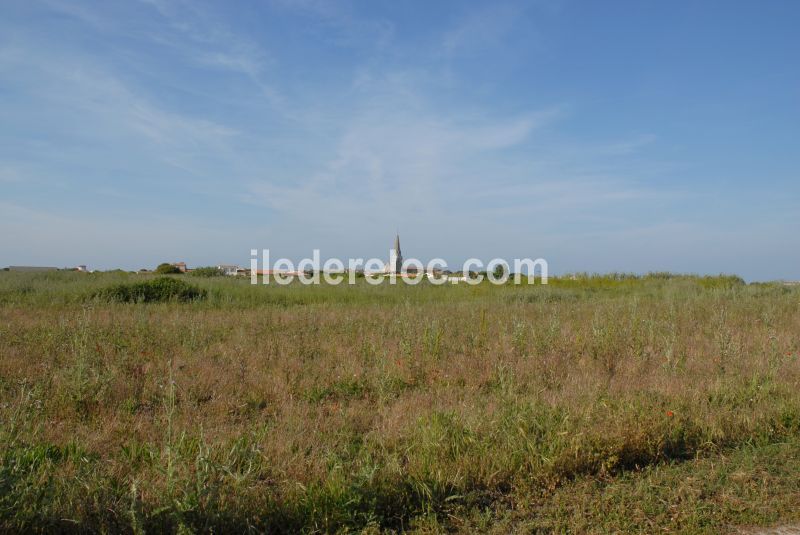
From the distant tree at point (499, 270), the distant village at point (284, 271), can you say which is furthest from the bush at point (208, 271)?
the distant tree at point (499, 270)

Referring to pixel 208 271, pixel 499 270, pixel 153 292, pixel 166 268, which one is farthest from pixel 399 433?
pixel 166 268

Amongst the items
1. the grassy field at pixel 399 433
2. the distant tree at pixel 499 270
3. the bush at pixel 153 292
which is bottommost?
the grassy field at pixel 399 433

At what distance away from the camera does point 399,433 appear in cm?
424

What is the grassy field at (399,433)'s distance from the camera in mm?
3016

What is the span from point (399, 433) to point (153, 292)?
49.5 feet

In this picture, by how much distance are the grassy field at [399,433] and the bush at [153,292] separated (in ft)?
24.7

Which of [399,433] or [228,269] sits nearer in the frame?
[399,433]

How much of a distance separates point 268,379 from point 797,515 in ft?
16.6

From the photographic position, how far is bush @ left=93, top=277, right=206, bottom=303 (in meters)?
16.0

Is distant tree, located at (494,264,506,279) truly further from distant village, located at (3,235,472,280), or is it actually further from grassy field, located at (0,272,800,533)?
grassy field, located at (0,272,800,533)

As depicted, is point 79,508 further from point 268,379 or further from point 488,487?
point 268,379

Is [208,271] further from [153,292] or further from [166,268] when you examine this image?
[153,292]

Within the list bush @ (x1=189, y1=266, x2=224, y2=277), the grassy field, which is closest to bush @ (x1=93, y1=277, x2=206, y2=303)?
the grassy field

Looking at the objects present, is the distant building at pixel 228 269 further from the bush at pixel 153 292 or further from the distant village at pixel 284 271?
the bush at pixel 153 292
